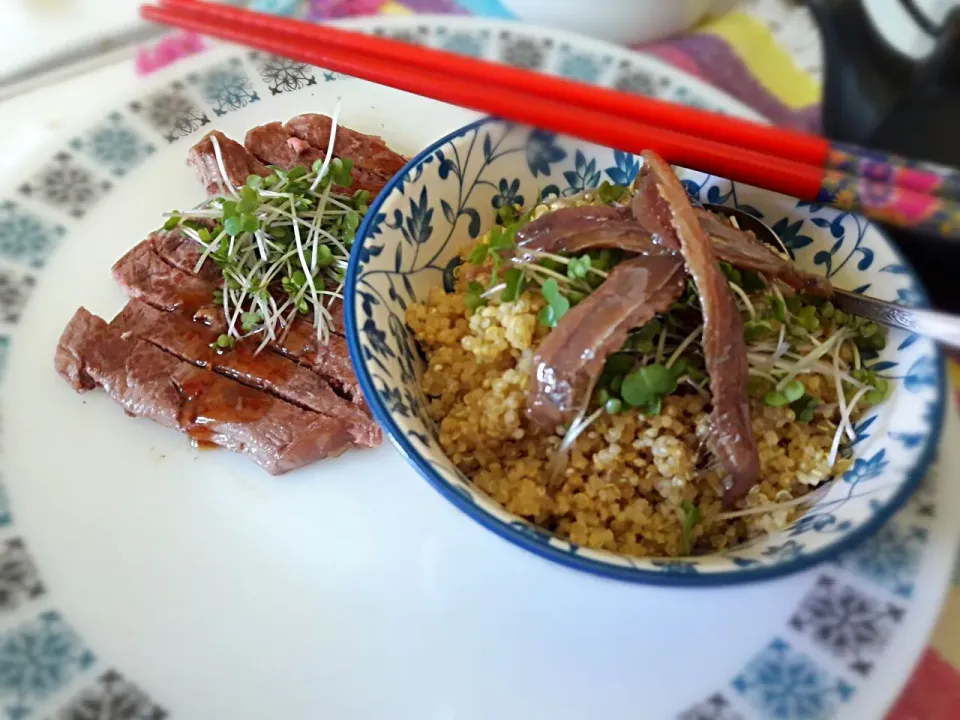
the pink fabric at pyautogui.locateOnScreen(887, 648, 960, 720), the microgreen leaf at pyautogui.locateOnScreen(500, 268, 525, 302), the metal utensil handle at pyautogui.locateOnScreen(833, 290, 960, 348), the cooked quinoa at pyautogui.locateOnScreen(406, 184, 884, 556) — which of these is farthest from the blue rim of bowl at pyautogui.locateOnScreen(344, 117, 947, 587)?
the pink fabric at pyautogui.locateOnScreen(887, 648, 960, 720)

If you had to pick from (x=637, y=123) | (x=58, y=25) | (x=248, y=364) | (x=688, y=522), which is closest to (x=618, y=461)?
(x=688, y=522)

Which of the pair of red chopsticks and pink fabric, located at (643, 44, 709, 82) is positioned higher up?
the pair of red chopsticks

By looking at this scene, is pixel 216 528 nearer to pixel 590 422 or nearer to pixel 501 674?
pixel 501 674

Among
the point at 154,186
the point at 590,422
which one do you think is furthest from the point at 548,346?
the point at 154,186

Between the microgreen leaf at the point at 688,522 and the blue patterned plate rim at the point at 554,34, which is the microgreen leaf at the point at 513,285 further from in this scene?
the blue patterned plate rim at the point at 554,34

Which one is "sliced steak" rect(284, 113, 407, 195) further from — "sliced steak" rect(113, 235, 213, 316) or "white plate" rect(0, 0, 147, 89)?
"white plate" rect(0, 0, 147, 89)

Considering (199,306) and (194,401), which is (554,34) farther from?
(194,401)
